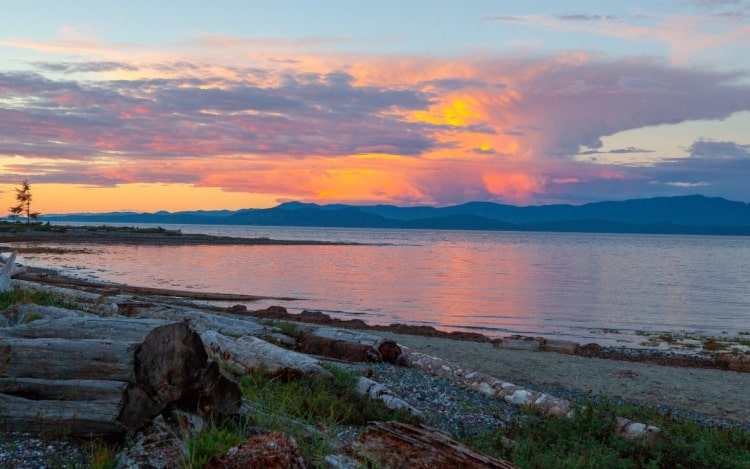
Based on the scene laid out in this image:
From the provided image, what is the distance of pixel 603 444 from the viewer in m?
9.46

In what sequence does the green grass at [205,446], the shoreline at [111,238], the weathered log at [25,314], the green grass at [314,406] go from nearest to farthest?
the green grass at [205,446] < the green grass at [314,406] < the weathered log at [25,314] < the shoreline at [111,238]

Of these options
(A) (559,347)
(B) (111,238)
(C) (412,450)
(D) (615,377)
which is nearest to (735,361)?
(A) (559,347)

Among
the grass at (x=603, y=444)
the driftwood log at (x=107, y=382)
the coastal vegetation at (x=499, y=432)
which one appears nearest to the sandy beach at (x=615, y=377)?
the coastal vegetation at (x=499, y=432)

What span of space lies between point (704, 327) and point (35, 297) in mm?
29541

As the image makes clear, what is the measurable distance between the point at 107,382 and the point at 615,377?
14.9 meters

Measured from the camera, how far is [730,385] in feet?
57.0

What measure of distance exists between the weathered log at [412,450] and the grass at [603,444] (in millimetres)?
2681

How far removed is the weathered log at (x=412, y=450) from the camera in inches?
234

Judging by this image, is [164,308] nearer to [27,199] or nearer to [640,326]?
[640,326]

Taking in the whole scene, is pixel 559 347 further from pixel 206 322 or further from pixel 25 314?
pixel 25 314

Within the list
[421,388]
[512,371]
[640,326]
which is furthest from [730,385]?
[640,326]

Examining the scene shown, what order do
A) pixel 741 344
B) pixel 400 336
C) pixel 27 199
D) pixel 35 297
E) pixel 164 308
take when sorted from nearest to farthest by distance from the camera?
pixel 35 297
pixel 164 308
pixel 400 336
pixel 741 344
pixel 27 199

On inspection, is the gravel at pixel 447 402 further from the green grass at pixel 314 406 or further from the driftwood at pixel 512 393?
the green grass at pixel 314 406

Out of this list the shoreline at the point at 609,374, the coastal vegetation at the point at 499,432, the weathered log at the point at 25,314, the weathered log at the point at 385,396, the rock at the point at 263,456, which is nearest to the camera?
the rock at the point at 263,456
